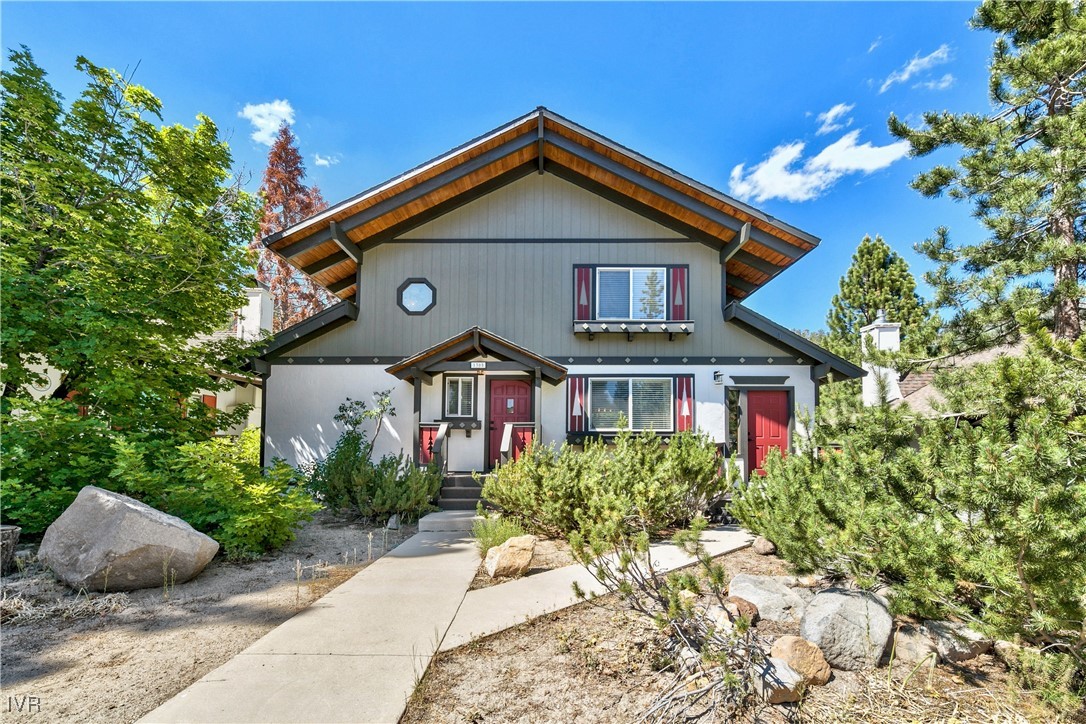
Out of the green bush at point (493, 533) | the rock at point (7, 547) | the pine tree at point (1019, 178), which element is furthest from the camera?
the green bush at point (493, 533)

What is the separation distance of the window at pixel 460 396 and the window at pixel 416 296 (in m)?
1.70

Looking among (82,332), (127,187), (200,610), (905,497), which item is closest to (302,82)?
(127,187)

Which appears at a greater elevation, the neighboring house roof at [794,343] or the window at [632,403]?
the neighboring house roof at [794,343]

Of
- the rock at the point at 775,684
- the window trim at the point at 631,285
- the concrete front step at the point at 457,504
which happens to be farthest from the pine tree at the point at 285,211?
the rock at the point at 775,684

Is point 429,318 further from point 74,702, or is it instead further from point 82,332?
point 74,702

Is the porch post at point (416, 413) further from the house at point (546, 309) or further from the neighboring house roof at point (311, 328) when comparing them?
the neighboring house roof at point (311, 328)

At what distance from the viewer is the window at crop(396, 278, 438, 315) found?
1044cm

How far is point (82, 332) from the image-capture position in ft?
19.6

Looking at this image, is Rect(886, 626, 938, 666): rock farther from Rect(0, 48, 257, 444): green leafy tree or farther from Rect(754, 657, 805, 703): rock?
Rect(0, 48, 257, 444): green leafy tree

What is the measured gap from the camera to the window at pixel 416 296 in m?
10.4

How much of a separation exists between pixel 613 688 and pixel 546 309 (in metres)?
8.33

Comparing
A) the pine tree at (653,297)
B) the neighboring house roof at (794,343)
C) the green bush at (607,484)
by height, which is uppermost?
the pine tree at (653,297)

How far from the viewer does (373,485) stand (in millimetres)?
7691

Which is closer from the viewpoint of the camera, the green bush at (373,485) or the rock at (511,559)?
the rock at (511,559)
